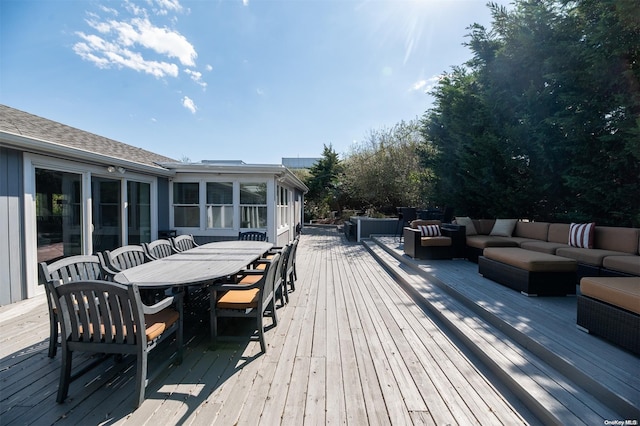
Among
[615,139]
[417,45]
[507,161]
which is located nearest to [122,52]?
[417,45]

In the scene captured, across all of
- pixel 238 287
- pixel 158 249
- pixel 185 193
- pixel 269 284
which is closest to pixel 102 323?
pixel 238 287

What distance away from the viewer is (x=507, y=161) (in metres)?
6.82

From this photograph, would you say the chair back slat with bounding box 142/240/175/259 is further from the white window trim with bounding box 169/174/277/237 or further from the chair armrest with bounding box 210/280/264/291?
the white window trim with bounding box 169/174/277/237

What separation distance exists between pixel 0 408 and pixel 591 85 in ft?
27.9

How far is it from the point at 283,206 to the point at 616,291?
26.5 ft

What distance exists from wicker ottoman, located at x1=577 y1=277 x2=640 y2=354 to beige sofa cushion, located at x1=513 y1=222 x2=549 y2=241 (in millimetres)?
3115

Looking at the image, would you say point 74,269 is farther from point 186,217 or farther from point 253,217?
point 186,217

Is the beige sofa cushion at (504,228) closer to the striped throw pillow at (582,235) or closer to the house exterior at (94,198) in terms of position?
the striped throw pillow at (582,235)

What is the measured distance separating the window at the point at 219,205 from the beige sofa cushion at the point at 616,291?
6998mm

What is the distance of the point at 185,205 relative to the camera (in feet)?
24.1

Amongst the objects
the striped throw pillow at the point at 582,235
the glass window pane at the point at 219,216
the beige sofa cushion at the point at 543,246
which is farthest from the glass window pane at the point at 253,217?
the striped throw pillow at the point at 582,235

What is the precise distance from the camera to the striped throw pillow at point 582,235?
415cm

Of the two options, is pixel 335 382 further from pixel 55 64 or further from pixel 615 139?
pixel 55 64

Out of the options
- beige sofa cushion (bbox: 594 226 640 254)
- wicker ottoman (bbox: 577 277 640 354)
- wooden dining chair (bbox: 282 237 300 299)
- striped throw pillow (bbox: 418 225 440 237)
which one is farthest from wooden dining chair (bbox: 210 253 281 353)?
beige sofa cushion (bbox: 594 226 640 254)
